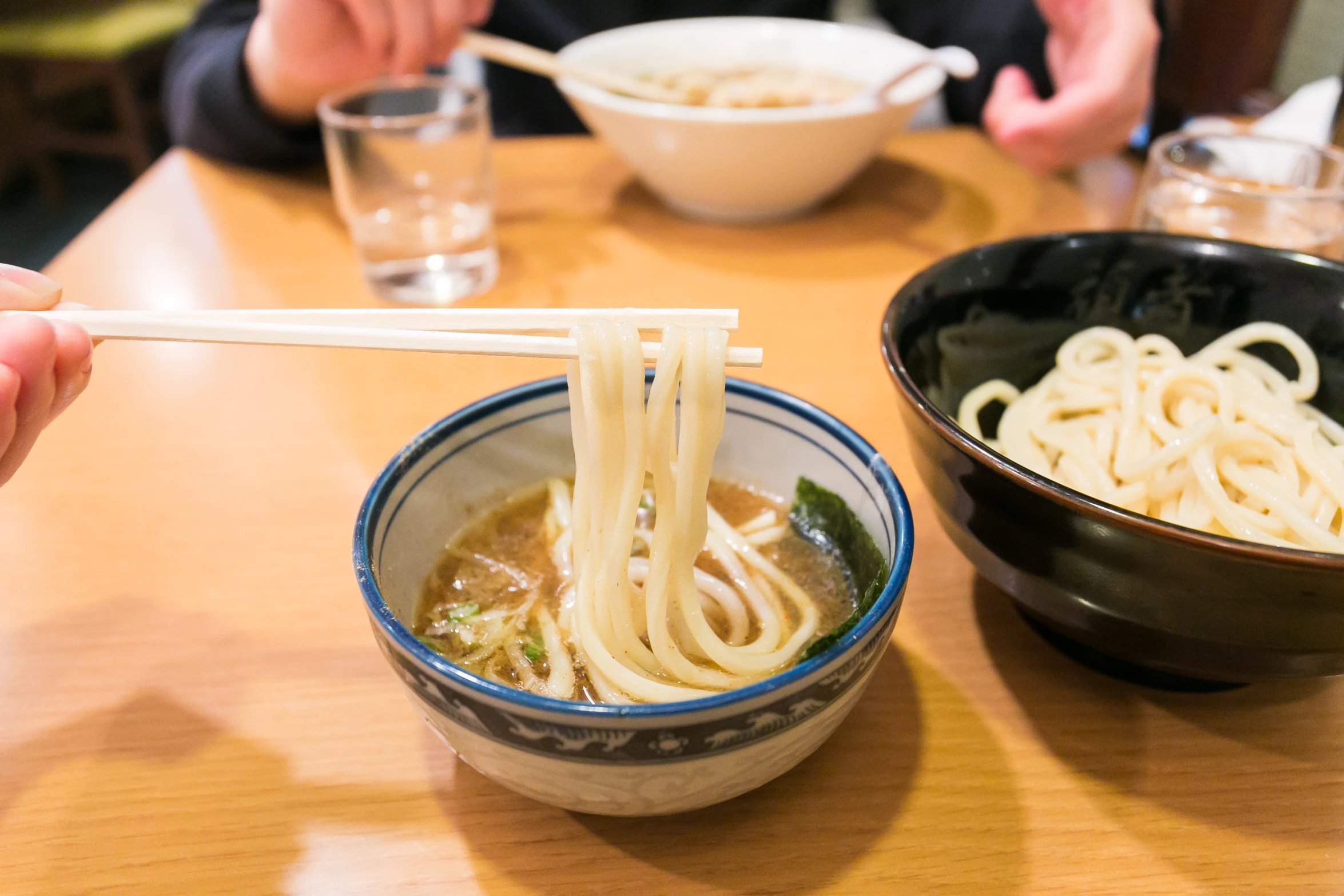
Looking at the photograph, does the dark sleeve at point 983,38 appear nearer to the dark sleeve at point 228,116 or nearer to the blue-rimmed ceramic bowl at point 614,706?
the dark sleeve at point 228,116

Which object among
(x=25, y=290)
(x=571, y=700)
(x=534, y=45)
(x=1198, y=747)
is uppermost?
(x=25, y=290)

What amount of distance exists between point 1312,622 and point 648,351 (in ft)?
1.59

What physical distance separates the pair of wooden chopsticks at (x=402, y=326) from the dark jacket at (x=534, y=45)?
120 cm

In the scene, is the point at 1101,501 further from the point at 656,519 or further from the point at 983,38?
the point at 983,38

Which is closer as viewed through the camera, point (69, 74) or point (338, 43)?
point (338, 43)

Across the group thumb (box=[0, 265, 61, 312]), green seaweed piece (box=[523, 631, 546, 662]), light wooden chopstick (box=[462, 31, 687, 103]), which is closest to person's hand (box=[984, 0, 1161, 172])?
light wooden chopstick (box=[462, 31, 687, 103])

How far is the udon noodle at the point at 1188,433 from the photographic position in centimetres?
76

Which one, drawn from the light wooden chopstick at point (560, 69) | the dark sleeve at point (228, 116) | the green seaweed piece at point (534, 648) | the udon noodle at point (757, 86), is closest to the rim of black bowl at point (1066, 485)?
the green seaweed piece at point (534, 648)

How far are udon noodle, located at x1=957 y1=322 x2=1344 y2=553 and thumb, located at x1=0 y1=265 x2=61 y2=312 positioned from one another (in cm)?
81

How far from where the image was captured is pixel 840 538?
31.1 inches

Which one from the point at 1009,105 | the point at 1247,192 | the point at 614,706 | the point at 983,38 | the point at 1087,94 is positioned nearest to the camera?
the point at 614,706

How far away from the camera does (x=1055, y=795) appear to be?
663 millimetres

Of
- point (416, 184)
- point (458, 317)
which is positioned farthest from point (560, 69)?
point (458, 317)

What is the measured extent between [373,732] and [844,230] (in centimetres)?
121
